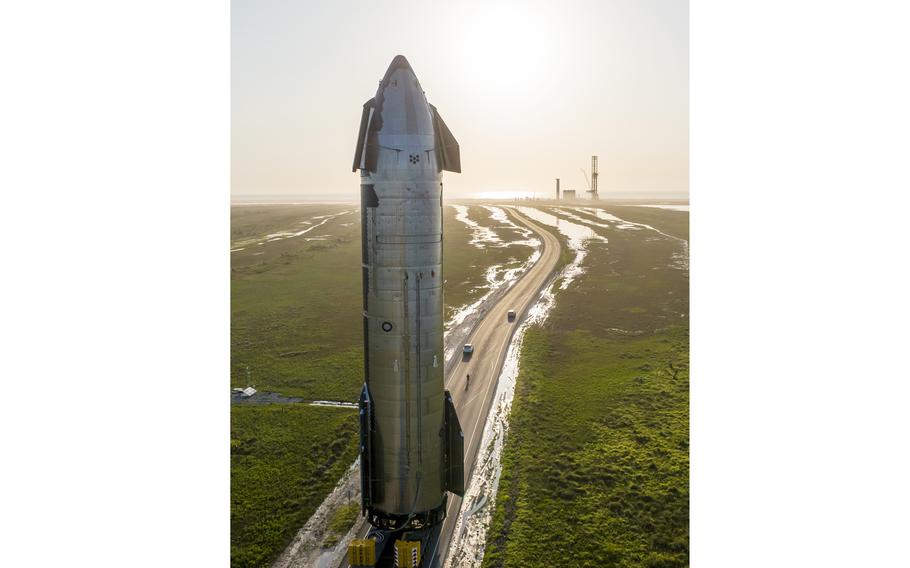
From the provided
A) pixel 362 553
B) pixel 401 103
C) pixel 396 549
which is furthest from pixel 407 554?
pixel 401 103

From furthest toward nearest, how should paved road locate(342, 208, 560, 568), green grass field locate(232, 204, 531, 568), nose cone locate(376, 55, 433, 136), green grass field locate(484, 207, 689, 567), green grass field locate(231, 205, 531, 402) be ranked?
1. green grass field locate(231, 205, 531, 402)
2. green grass field locate(232, 204, 531, 568)
3. paved road locate(342, 208, 560, 568)
4. green grass field locate(484, 207, 689, 567)
5. nose cone locate(376, 55, 433, 136)

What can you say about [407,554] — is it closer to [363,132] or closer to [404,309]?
[404,309]

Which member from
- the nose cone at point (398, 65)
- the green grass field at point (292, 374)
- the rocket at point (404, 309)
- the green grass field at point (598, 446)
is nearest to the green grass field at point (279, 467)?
the green grass field at point (292, 374)

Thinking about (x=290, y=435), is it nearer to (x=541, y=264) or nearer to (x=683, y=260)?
(x=541, y=264)

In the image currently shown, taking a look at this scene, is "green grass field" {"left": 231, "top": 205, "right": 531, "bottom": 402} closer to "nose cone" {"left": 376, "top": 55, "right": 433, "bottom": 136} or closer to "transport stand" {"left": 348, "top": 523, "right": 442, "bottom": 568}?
"transport stand" {"left": 348, "top": 523, "right": 442, "bottom": 568}

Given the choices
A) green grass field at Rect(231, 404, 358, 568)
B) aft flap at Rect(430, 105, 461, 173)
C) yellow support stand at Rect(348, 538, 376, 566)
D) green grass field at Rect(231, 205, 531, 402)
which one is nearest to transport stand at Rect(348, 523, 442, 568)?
yellow support stand at Rect(348, 538, 376, 566)

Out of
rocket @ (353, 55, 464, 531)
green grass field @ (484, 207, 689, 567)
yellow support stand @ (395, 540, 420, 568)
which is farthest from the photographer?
green grass field @ (484, 207, 689, 567)
